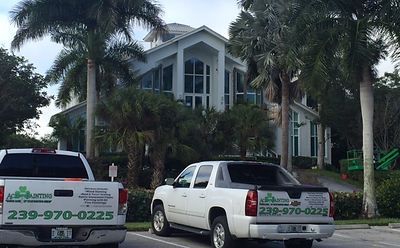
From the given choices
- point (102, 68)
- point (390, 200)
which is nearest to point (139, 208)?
point (390, 200)

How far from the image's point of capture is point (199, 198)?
42.3ft

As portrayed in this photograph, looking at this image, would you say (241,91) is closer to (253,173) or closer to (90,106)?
(90,106)

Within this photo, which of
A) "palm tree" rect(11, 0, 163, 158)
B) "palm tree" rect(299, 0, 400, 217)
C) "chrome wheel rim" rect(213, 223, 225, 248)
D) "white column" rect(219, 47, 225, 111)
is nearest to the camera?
"chrome wheel rim" rect(213, 223, 225, 248)

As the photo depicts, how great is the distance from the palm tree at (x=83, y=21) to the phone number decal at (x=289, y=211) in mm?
19789

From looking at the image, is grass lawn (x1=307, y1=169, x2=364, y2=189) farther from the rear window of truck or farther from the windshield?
the rear window of truck

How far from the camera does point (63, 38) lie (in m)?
31.9

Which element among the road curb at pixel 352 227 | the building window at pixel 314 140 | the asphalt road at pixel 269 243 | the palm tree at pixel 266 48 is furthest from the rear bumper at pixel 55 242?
the building window at pixel 314 140

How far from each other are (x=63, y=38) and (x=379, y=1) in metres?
16.8

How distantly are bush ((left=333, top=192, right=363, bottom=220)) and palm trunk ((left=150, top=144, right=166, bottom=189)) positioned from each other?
31.6 ft

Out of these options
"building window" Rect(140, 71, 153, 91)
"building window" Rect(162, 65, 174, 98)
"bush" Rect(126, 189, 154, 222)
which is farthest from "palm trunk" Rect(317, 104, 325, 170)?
"bush" Rect(126, 189, 154, 222)

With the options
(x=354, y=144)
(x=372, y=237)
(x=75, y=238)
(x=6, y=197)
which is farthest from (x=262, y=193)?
(x=354, y=144)

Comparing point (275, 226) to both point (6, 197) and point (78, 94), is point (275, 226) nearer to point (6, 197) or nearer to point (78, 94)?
point (6, 197)

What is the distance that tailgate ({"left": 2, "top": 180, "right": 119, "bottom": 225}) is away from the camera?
30.2 ft

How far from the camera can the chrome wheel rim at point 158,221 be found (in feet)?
48.3
